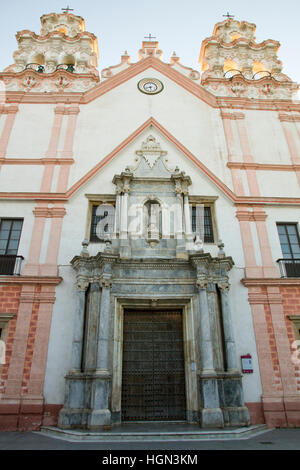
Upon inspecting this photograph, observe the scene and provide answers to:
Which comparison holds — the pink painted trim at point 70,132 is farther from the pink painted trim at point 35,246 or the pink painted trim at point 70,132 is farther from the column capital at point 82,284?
the column capital at point 82,284

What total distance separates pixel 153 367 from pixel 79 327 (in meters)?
2.78

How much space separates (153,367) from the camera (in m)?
10.2

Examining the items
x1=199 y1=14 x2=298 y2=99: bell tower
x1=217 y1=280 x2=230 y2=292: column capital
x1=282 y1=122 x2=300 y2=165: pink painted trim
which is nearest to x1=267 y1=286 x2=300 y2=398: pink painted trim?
x1=217 y1=280 x2=230 y2=292: column capital

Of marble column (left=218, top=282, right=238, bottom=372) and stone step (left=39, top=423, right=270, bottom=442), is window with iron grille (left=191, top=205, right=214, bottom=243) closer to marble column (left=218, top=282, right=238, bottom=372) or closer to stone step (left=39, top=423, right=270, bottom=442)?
marble column (left=218, top=282, right=238, bottom=372)

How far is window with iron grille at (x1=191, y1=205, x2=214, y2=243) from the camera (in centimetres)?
1252

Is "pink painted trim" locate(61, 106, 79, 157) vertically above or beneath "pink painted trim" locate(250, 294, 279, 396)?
above

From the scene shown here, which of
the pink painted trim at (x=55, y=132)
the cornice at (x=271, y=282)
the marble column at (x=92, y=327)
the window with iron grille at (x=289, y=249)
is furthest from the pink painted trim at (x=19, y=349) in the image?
the window with iron grille at (x=289, y=249)

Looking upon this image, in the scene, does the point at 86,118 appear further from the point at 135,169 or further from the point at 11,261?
the point at 11,261

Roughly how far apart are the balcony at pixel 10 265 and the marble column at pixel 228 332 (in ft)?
24.0

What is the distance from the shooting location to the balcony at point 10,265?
11.2 m

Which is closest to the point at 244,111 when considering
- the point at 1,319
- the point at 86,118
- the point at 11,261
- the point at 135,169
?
the point at 135,169

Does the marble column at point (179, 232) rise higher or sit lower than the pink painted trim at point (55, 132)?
lower

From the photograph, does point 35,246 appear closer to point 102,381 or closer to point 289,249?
point 102,381

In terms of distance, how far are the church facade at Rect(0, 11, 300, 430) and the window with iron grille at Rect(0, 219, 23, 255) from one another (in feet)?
0.21
